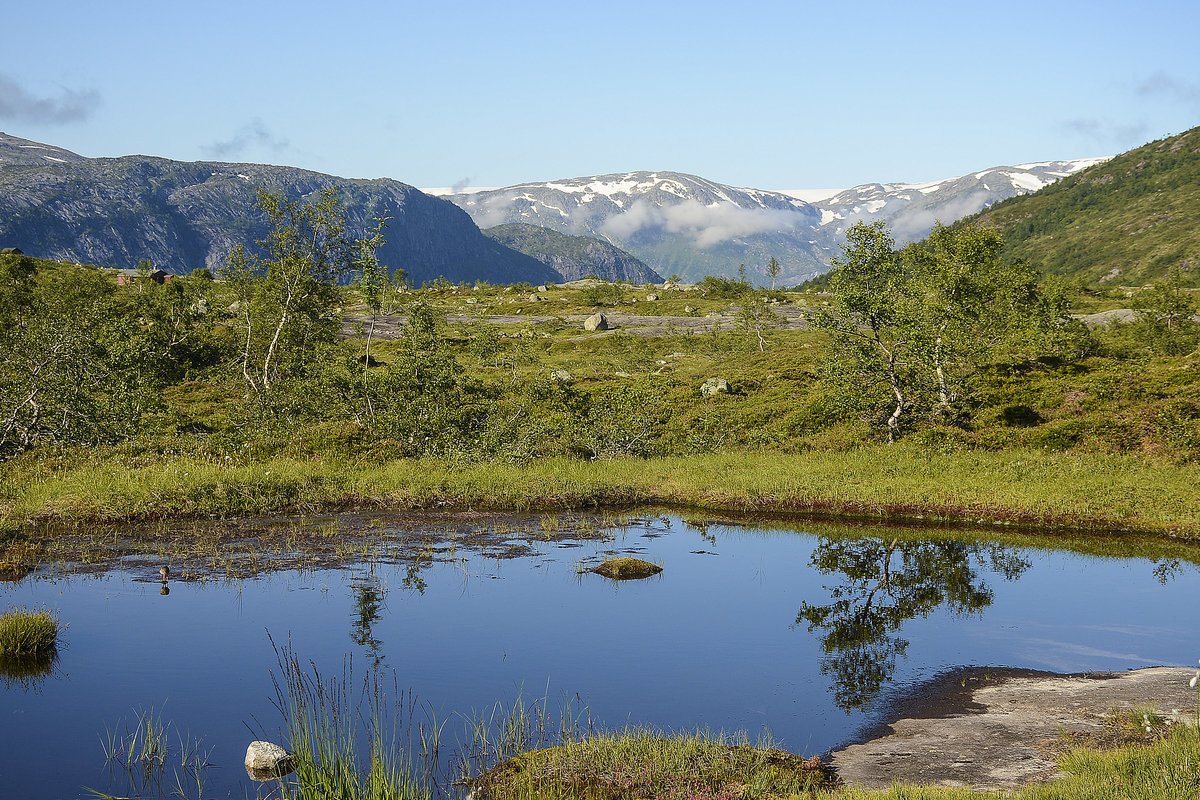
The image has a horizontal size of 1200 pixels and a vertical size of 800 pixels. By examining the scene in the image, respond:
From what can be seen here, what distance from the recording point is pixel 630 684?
15414mm

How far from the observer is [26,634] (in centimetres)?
1608

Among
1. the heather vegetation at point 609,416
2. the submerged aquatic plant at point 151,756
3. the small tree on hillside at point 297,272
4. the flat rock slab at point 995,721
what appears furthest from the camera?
the small tree on hillside at point 297,272

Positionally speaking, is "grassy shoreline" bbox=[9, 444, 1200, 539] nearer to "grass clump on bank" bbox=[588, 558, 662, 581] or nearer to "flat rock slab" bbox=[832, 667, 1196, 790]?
"grass clump on bank" bbox=[588, 558, 662, 581]

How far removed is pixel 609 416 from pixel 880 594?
870 inches

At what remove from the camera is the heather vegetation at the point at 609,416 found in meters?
31.0

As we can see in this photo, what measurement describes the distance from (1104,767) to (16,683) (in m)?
17.1

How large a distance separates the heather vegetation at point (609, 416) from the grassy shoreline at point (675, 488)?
112 millimetres

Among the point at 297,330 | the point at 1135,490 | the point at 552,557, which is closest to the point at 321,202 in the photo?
the point at 297,330

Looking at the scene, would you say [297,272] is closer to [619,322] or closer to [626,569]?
[626,569]

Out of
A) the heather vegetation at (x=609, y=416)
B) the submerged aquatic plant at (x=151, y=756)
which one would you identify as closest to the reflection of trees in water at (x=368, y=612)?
the submerged aquatic plant at (x=151, y=756)

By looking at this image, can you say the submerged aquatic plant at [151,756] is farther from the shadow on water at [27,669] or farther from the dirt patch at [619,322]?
the dirt patch at [619,322]

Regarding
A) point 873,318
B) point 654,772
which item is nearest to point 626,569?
point 654,772

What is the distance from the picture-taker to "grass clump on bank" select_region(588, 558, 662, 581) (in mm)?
23531

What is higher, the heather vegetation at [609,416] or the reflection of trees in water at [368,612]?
the heather vegetation at [609,416]
